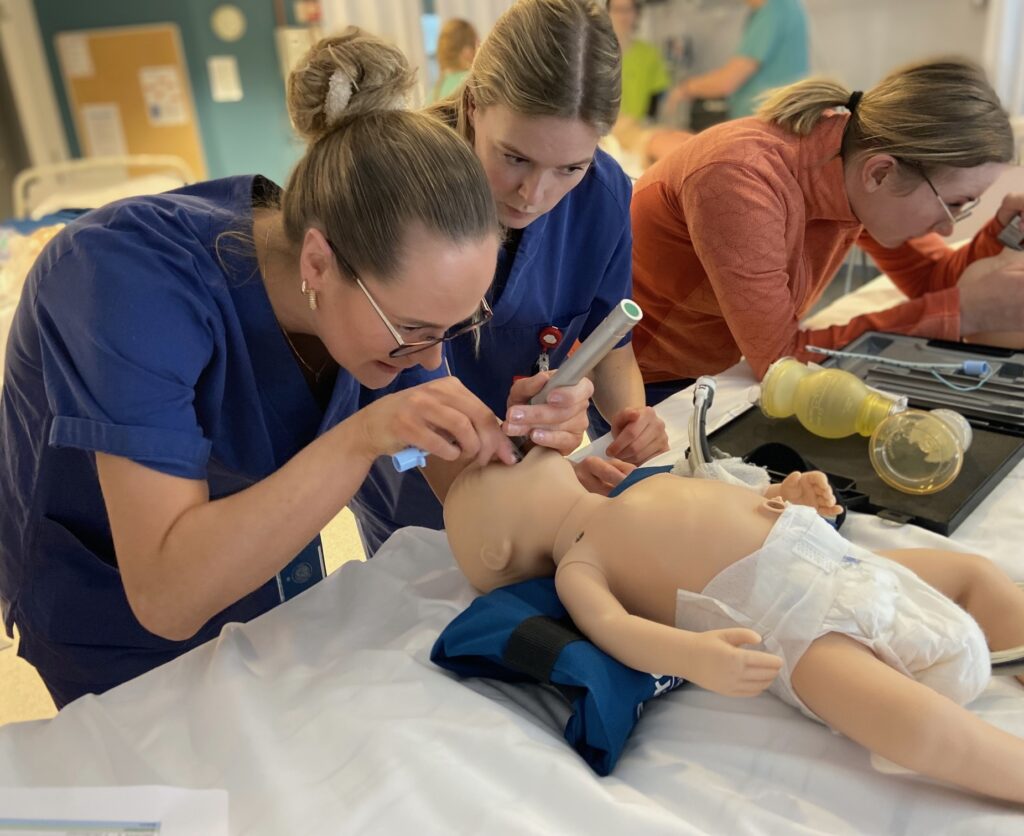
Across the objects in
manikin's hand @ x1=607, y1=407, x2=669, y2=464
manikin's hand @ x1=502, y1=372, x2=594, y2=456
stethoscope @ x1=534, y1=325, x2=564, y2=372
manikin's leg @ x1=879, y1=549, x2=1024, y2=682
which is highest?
manikin's hand @ x1=502, y1=372, x2=594, y2=456

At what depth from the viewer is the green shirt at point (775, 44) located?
3.50 m

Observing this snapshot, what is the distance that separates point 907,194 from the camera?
5.15 feet

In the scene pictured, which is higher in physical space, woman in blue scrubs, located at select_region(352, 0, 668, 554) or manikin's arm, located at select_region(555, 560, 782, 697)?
woman in blue scrubs, located at select_region(352, 0, 668, 554)

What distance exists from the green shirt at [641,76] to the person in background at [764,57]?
1.02 ft

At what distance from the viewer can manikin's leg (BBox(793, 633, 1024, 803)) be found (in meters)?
0.76

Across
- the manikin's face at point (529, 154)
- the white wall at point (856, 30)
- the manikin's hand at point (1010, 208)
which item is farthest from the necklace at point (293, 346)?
the white wall at point (856, 30)

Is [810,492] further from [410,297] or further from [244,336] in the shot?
[244,336]

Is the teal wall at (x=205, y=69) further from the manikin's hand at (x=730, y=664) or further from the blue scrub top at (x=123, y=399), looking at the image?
the manikin's hand at (x=730, y=664)

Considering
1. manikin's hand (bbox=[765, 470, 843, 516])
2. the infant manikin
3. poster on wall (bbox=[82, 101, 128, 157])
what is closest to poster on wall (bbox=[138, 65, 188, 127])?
poster on wall (bbox=[82, 101, 128, 157])

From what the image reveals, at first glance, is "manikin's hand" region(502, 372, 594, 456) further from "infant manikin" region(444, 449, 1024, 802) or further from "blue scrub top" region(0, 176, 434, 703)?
"blue scrub top" region(0, 176, 434, 703)

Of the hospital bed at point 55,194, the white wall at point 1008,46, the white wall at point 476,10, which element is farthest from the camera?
the white wall at point 476,10

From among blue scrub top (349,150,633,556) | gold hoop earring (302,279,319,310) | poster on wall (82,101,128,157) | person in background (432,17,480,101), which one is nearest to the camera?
gold hoop earring (302,279,319,310)

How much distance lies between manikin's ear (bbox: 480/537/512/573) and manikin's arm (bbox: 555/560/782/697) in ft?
0.29

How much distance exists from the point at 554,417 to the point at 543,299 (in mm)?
498
